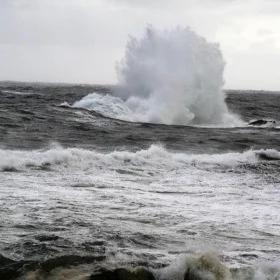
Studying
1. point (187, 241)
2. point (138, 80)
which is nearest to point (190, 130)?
point (138, 80)

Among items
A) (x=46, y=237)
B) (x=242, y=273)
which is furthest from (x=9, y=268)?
(x=242, y=273)

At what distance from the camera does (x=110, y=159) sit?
1298 centimetres

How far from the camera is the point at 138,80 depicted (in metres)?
33.2

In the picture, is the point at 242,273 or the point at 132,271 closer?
the point at 132,271

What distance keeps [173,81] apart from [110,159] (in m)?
19.0

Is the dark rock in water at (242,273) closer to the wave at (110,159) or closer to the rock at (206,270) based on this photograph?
the rock at (206,270)

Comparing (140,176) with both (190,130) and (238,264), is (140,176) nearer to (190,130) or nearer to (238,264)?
(238,264)

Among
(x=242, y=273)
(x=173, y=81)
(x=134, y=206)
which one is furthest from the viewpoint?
(x=173, y=81)

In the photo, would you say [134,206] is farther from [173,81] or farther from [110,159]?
[173,81]

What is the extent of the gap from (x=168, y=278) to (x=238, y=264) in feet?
3.16

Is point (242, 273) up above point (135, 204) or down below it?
above

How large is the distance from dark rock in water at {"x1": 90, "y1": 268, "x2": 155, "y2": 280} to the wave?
6.37m

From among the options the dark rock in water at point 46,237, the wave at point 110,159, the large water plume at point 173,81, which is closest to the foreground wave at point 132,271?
the dark rock in water at point 46,237

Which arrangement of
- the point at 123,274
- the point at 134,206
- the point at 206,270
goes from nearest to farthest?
the point at 123,274
the point at 206,270
the point at 134,206
